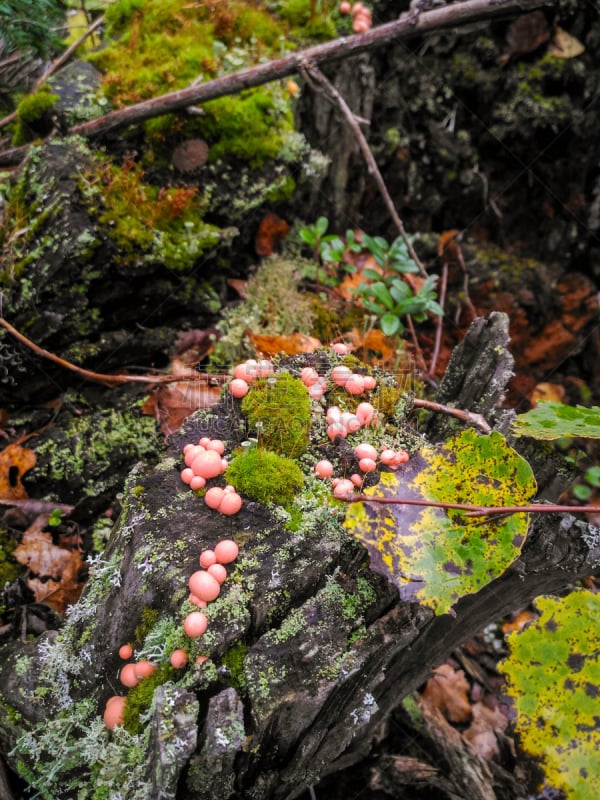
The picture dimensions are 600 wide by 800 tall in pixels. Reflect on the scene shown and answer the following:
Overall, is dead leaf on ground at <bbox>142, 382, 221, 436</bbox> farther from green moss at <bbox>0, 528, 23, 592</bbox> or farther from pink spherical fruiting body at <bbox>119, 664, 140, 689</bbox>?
pink spherical fruiting body at <bbox>119, 664, 140, 689</bbox>

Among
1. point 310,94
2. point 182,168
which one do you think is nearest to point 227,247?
point 182,168

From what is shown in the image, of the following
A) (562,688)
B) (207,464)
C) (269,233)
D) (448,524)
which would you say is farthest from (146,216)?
(562,688)

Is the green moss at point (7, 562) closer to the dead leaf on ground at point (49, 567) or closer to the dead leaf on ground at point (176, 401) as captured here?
the dead leaf on ground at point (49, 567)

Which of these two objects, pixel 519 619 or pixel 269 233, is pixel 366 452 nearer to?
pixel 519 619

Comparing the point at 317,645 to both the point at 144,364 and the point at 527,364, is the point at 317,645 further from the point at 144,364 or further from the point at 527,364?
the point at 527,364

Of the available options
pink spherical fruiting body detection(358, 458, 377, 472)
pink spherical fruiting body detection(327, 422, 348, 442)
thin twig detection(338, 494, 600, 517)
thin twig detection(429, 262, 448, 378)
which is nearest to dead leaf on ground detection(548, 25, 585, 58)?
thin twig detection(429, 262, 448, 378)

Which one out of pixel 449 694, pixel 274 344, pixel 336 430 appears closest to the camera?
pixel 336 430

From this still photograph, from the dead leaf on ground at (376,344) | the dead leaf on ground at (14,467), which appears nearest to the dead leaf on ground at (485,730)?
the dead leaf on ground at (376,344)
